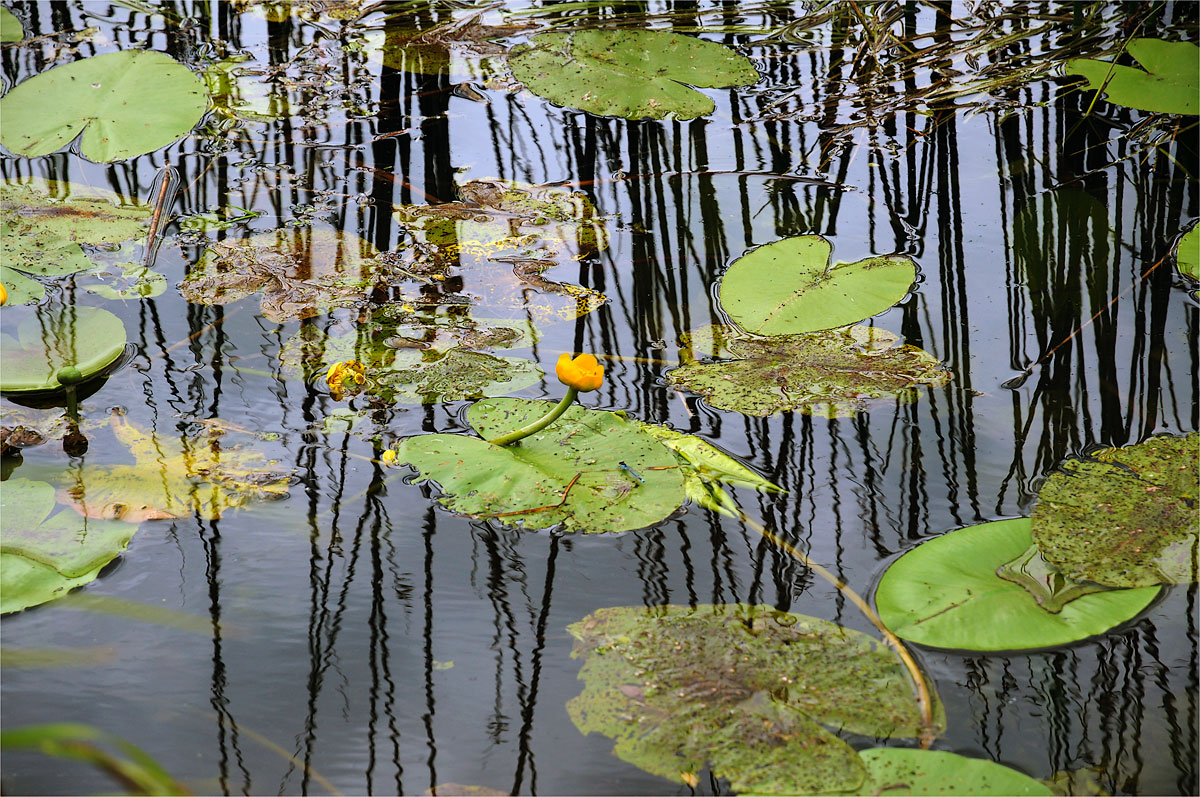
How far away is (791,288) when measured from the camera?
1885mm

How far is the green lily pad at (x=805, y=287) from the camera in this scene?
71.0 inches

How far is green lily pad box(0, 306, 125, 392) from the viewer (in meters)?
1.66

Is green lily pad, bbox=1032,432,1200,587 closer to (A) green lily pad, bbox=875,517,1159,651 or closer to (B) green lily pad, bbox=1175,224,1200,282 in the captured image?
(A) green lily pad, bbox=875,517,1159,651

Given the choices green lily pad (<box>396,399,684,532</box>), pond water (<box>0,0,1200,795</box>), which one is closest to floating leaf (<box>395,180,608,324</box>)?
pond water (<box>0,0,1200,795</box>)

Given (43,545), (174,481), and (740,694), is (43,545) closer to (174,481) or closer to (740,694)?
(174,481)

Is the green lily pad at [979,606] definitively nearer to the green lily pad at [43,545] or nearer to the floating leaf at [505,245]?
the floating leaf at [505,245]

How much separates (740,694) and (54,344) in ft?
4.67

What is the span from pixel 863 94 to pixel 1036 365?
4.24 ft

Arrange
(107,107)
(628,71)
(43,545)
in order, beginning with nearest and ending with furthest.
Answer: (43,545) < (107,107) < (628,71)

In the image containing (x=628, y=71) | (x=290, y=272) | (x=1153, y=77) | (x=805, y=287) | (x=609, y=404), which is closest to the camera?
(x=609, y=404)

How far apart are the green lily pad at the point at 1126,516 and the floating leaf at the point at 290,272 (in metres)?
1.36

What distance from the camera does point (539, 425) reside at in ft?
4.87

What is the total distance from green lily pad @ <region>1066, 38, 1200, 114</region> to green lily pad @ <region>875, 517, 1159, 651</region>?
5.10 ft

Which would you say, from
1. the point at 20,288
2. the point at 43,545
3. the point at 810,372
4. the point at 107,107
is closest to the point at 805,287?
the point at 810,372
